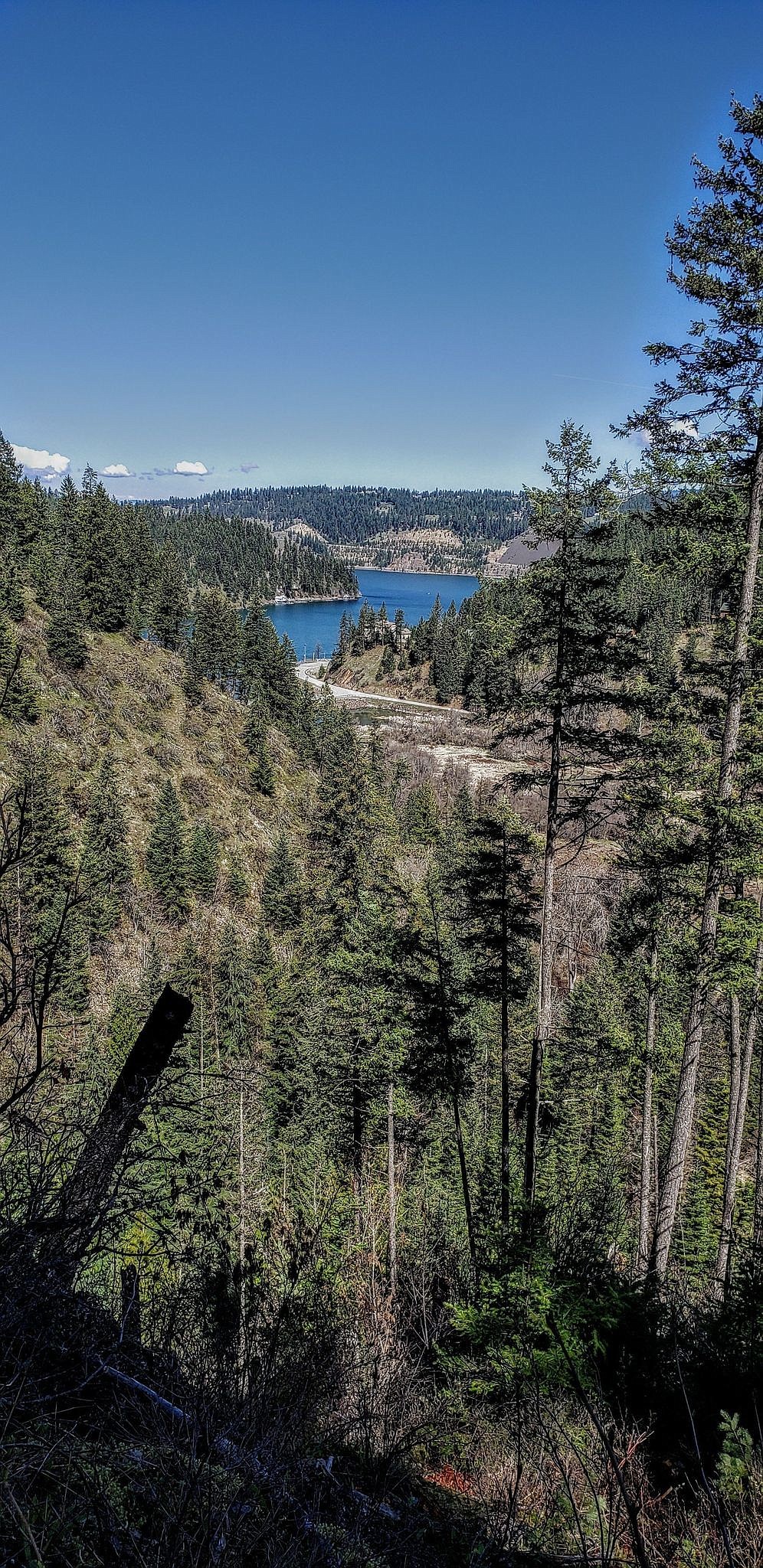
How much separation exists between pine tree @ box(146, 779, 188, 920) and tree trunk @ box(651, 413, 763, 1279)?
33830 millimetres

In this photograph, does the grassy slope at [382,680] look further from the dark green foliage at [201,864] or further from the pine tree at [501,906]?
the pine tree at [501,906]

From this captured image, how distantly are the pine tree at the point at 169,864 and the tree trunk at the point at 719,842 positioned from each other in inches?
1332

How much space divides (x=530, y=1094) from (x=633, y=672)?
653 centimetres

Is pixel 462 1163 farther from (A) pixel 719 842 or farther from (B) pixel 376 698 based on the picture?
(B) pixel 376 698

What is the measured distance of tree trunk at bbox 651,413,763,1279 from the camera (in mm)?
8672

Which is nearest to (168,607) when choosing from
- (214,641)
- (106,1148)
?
(214,641)

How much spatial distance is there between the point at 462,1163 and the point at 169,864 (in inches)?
1270

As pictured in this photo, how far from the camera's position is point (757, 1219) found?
11.8m

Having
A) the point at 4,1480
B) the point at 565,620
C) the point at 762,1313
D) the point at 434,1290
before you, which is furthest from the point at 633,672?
the point at 4,1480

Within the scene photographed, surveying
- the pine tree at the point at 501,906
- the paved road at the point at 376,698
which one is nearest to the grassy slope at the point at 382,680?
the paved road at the point at 376,698

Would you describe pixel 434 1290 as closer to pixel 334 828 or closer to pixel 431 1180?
pixel 431 1180

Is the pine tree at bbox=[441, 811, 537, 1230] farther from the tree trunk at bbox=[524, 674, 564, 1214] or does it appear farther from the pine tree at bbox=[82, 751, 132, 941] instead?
the pine tree at bbox=[82, 751, 132, 941]

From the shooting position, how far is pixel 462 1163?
990 cm

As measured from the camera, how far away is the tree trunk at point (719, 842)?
341 inches
